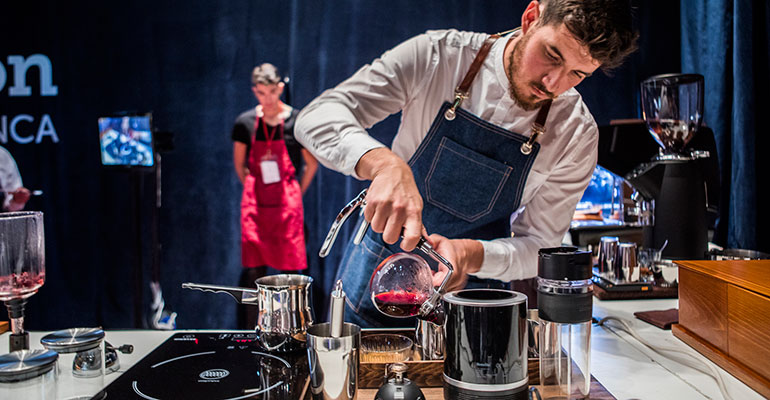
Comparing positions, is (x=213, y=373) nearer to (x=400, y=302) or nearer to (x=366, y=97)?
(x=400, y=302)

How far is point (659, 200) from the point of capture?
183 cm

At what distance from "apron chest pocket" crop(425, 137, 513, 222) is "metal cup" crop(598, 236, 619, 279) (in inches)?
15.1

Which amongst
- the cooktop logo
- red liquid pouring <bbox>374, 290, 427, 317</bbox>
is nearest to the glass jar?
the cooktop logo

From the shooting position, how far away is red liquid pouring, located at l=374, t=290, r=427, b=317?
1.04 meters

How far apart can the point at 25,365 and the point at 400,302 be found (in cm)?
61

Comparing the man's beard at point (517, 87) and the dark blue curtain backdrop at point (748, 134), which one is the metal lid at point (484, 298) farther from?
the dark blue curtain backdrop at point (748, 134)

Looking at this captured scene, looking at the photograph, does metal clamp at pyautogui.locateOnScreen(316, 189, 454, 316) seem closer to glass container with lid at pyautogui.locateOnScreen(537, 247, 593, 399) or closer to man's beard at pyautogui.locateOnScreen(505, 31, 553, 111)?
glass container with lid at pyautogui.locateOnScreen(537, 247, 593, 399)

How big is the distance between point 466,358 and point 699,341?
0.67 metres

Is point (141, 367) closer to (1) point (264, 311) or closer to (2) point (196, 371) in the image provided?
(2) point (196, 371)

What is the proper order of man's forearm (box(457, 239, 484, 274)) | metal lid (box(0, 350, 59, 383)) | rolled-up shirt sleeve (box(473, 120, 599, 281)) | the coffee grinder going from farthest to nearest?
the coffee grinder < rolled-up shirt sleeve (box(473, 120, 599, 281)) < man's forearm (box(457, 239, 484, 274)) < metal lid (box(0, 350, 59, 383))

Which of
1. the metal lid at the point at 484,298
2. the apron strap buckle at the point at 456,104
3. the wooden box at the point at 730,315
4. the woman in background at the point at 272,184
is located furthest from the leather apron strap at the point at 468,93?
the woman in background at the point at 272,184

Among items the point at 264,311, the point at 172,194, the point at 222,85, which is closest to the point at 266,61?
the point at 222,85

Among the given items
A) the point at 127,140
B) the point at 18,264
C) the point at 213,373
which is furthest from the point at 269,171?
the point at 213,373

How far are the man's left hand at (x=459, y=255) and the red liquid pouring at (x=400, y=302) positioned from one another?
0.25 m
